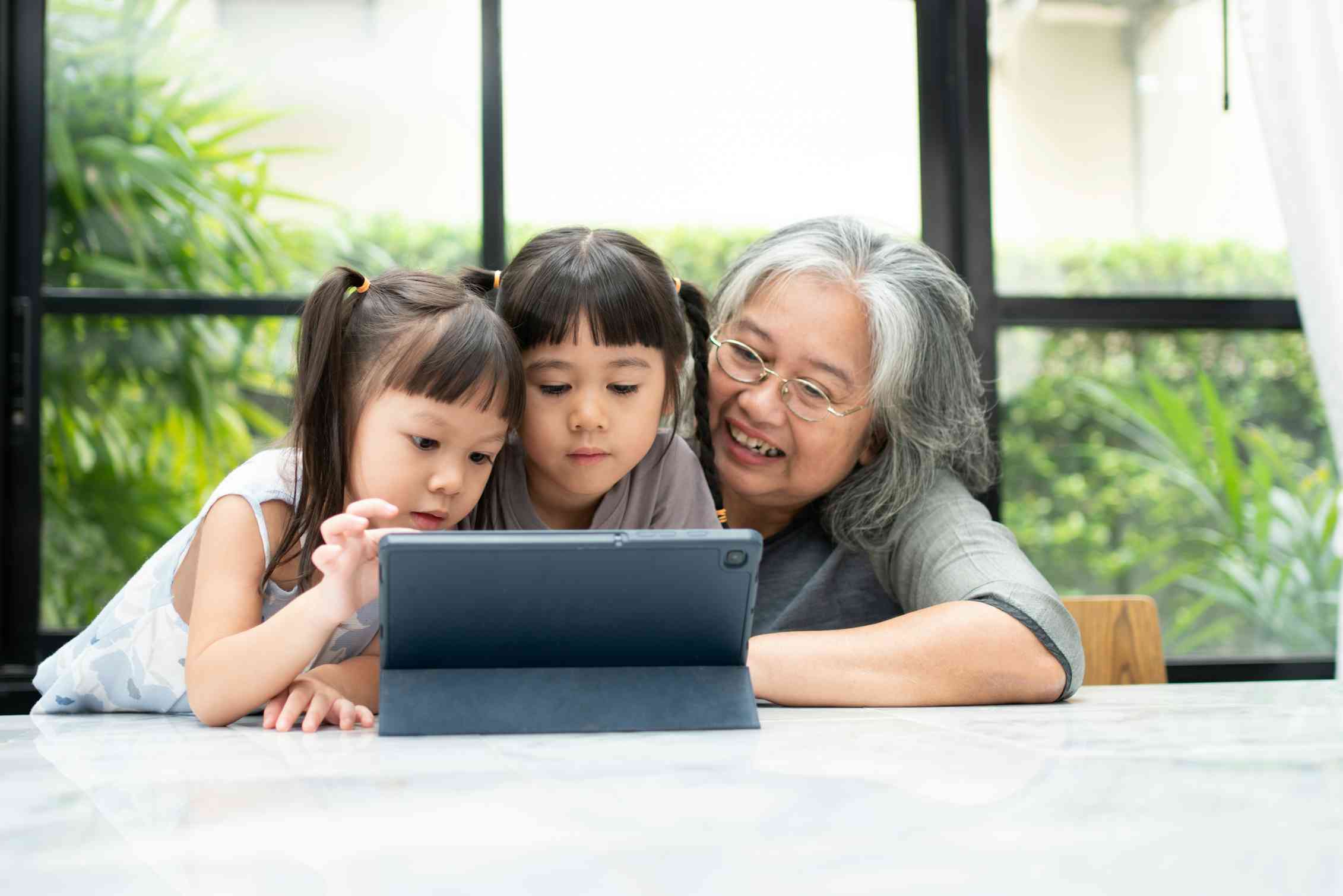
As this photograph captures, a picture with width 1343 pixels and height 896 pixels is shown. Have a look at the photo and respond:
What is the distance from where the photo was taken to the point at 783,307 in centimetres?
171

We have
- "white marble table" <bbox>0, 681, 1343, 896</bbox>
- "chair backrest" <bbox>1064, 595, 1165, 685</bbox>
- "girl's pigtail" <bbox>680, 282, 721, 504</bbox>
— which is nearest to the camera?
"white marble table" <bbox>0, 681, 1343, 896</bbox>

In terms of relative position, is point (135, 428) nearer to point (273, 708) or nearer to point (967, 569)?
point (273, 708)

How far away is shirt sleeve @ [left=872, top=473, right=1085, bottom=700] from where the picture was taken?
1372 millimetres

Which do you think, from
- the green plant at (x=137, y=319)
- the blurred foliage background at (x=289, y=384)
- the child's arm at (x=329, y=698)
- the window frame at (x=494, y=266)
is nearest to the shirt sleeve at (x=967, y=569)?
the child's arm at (x=329, y=698)

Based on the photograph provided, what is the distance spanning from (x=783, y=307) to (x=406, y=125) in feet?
4.78

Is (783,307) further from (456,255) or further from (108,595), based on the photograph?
(108,595)

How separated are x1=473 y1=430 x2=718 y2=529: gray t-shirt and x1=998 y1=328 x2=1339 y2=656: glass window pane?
1.45 m

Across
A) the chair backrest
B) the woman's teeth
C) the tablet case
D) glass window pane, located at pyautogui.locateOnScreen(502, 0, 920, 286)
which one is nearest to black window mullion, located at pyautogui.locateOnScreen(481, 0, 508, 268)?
glass window pane, located at pyautogui.locateOnScreen(502, 0, 920, 286)

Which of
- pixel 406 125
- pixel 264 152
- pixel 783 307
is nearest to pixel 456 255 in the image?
pixel 406 125

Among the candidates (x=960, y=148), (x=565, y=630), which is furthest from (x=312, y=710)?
(x=960, y=148)

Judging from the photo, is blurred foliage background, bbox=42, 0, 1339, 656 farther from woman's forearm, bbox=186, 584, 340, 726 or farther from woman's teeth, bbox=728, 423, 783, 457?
woman's forearm, bbox=186, 584, 340, 726

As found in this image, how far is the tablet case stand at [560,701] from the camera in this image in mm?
971

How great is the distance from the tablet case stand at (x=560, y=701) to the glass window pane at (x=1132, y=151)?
2147mm

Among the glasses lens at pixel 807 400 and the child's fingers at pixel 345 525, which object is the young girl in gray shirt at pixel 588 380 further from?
the child's fingers at pixel 345 525
